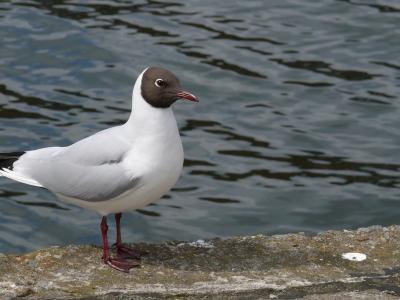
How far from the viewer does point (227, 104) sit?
980 cm

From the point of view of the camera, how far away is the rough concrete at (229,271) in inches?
173

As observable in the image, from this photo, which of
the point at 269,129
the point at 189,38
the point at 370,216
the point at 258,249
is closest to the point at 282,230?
the point at 370,216

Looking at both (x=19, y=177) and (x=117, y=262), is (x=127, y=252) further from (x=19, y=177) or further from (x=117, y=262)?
(x=19, y=177)

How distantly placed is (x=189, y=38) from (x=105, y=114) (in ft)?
7.51

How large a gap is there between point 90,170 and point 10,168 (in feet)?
2.39

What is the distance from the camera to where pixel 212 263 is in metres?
5.02

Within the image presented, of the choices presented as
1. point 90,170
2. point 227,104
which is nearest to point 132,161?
point 90,170

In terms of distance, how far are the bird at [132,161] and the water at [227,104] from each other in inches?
104

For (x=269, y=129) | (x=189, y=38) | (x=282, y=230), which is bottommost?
(x=282, y=230)

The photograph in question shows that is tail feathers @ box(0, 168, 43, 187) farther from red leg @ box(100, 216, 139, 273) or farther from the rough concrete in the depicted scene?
red leg @ box(100, 216, 139, 273)

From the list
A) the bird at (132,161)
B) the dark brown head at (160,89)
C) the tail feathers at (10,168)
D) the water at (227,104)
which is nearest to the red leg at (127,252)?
the bird at (132,161)

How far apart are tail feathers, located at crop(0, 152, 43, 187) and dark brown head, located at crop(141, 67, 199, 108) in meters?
1.03

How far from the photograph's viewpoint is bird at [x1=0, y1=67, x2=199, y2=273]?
4867 millimetres

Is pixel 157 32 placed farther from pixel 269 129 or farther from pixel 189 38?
pixel 269 129
